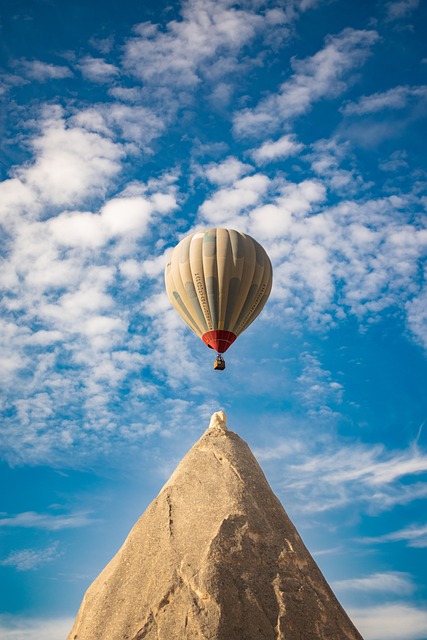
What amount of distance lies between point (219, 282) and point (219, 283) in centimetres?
6

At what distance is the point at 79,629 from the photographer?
26.1 m

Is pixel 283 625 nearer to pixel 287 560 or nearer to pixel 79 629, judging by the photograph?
pixel 287 560

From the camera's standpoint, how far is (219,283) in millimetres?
38781

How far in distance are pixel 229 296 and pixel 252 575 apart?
1723 cm

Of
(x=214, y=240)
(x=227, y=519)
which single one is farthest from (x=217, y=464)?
(x=214, y=240)

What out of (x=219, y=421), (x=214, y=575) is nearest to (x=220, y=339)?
(x=219, y=421)

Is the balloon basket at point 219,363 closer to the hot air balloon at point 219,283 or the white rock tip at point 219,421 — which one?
the hot air balloon at point 219,283

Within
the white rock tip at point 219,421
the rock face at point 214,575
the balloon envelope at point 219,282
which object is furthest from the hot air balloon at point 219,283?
the rock face at point 214,575

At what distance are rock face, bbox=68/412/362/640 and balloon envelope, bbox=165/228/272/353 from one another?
11664mm

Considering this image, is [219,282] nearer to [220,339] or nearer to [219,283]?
[219,283]

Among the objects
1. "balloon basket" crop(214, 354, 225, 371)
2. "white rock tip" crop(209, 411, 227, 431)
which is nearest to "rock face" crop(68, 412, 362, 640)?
"white rock tip" crop(209, 411, 227, 431)

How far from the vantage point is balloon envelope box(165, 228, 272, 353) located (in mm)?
38812

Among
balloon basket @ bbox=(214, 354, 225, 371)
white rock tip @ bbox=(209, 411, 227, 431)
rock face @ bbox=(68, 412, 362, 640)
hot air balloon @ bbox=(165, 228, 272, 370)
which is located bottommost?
rock face @ bbox=(68, 412, 362, 640)

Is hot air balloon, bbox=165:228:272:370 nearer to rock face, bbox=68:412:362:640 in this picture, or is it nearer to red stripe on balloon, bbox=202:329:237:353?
red stripe on balloon, bbox=202:329:237:353
